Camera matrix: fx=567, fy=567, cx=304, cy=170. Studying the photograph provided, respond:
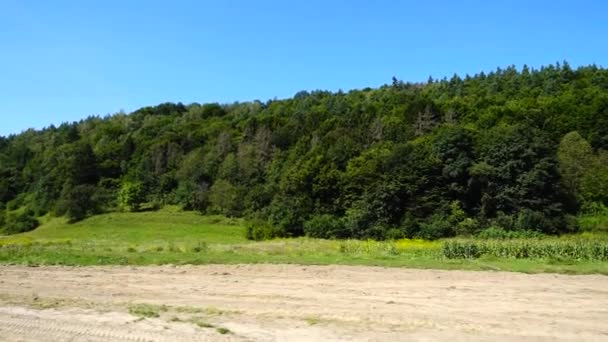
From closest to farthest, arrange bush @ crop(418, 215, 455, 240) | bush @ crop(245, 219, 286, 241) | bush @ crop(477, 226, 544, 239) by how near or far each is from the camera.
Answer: bush @ crop(477, 226, 544, 239) < bush @ crop(418, 215, 455, 240) < bush @ crop(245, 219, 286, 241)

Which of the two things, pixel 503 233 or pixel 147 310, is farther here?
pixel 503 233

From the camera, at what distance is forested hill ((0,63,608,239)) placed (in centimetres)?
7444

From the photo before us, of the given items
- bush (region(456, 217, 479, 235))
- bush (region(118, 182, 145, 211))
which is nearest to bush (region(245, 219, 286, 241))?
bush (region(456, 217, 479, 235))

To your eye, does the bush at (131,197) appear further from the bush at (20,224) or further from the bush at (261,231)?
the bush at (261,231)

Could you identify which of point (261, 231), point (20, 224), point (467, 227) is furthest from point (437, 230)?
point (20, 224)

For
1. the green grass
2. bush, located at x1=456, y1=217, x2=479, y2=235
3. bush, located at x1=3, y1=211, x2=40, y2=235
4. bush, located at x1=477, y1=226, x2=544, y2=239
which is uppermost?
the green grass

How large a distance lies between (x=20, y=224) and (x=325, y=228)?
58026 millimetres

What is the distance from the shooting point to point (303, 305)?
1399 centimetres

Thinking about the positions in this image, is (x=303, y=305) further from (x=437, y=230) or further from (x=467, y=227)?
(x=467, y=227)

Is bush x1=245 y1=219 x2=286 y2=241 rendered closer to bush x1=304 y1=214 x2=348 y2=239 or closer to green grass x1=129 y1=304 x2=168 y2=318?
bush x1=304 y1=214 x2=348 y2=239

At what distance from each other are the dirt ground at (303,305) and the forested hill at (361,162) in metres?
52.2

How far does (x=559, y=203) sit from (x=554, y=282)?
5842cm

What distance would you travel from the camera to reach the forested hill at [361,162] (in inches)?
2931

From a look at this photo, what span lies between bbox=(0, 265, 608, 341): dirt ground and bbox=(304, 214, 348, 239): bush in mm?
53152
